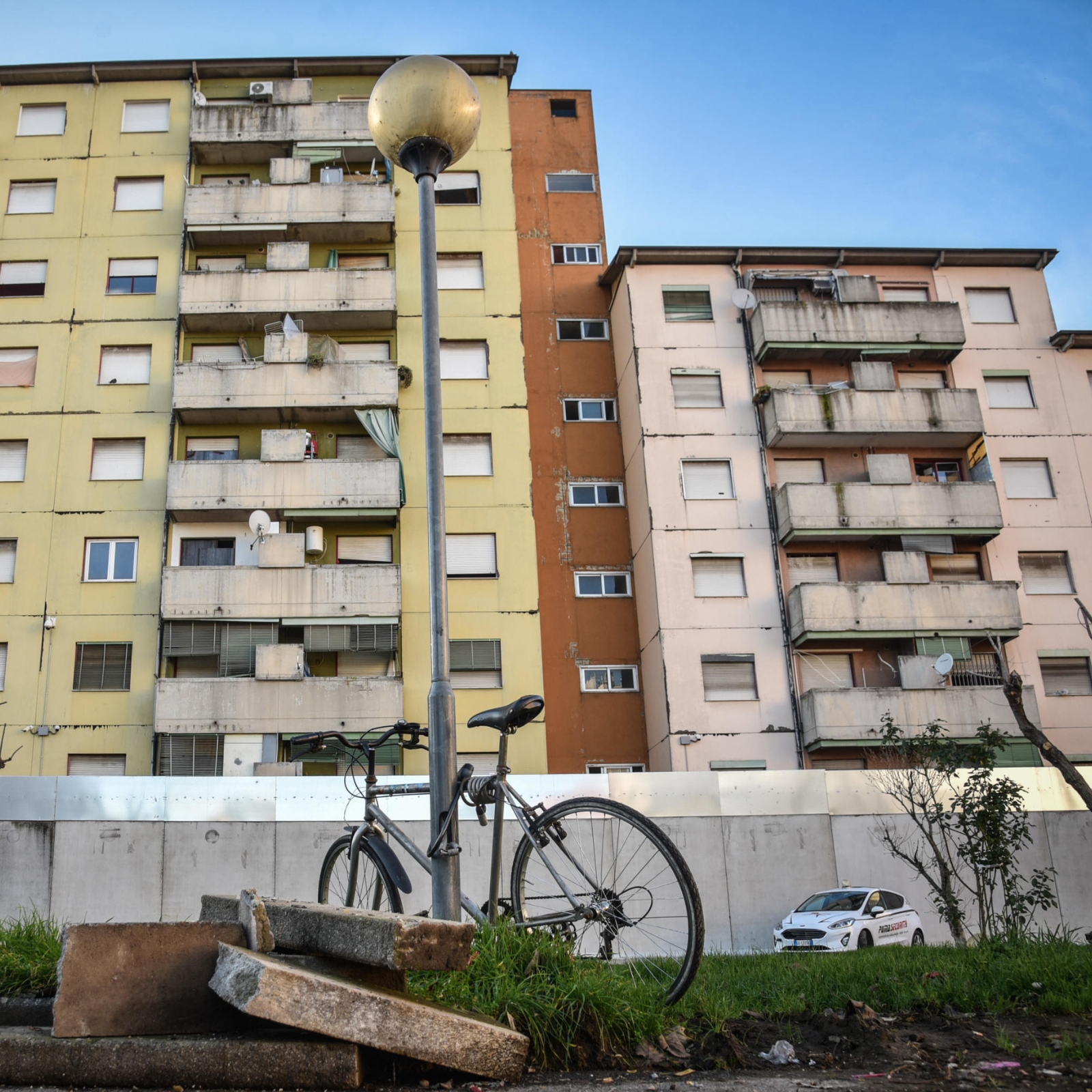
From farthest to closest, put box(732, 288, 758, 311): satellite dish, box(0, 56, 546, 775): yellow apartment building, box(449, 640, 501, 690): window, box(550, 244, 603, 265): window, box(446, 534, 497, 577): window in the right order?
box(550, 244, 603, 265): window
box(732, 288, 758, 311): satellite dish
box(446, 534, 497, 577): window
box(449, 640, 501, 690): window
box(0, 56, 546, 775): yellow apartment building

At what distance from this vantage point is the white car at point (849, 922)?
64.0 feet

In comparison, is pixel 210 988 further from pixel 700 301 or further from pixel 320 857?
pixel 700 301

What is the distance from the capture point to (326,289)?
109 feet

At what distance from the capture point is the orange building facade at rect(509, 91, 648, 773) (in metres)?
31.0

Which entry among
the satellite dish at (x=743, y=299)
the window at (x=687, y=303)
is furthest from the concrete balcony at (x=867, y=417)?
the window at (x=687, y=303)

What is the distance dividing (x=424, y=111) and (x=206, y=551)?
26.0 m

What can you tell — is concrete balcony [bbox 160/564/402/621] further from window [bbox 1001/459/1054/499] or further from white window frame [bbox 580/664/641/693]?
window [bbox 1001/459/1054/499]

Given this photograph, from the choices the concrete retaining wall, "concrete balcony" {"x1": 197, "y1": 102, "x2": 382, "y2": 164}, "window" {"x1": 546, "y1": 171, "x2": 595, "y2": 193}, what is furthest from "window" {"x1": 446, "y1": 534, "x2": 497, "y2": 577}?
"concrete balcony" {"x1": 197, "y1": 102, "x2": 382, "y2": 164}

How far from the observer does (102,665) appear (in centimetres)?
3006

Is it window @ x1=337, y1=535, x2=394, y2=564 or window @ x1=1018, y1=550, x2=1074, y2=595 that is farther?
window @ x1=1018, y1=550, x2=1074, y2=595

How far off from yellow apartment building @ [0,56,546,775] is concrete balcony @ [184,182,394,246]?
0.29 feet

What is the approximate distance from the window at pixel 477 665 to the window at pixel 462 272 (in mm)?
10731

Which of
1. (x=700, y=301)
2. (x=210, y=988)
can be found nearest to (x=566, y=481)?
(x=700, y=301)

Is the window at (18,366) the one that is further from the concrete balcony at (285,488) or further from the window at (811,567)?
the window at (811,567)
